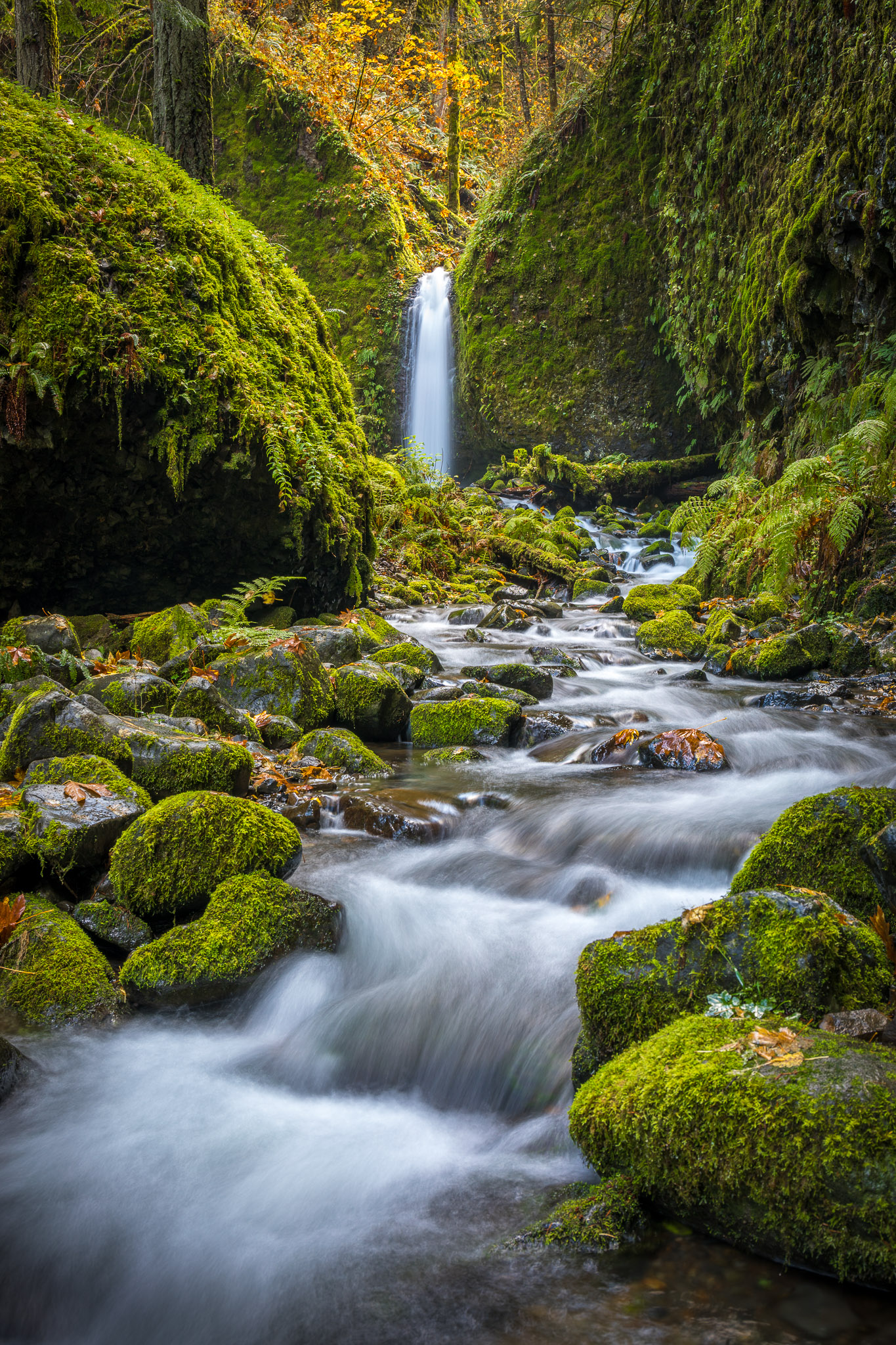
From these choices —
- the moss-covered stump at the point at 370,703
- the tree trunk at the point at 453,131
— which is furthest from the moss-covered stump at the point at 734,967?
the tree trunk at the point at 453,131

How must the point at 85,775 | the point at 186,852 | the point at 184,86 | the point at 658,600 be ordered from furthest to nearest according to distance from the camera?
the point at 658,600 → the point at 184,86 → the point at 85,775 → the point at 186,852

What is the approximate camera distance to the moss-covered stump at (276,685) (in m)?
5.93

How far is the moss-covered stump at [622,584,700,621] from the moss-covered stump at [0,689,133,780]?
7.70 m

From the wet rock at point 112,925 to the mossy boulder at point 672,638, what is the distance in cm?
680

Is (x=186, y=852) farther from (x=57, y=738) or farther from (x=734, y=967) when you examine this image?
(x=734, y=967)

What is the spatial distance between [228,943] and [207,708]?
2.19 meters

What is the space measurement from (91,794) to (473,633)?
6242 mm

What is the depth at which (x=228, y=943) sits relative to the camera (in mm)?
3336

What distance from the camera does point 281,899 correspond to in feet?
11.6

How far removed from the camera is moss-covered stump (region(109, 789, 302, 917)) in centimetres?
347

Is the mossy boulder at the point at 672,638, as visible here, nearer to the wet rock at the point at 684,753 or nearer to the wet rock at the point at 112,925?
the wet rock at the point at 684,753

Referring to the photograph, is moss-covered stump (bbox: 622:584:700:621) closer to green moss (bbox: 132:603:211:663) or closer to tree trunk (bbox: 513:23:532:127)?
green moss (bbox: 132:603:211:663)

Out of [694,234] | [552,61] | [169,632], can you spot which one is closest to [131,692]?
[169,632]

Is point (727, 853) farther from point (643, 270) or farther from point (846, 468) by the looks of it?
point (643, 270)
